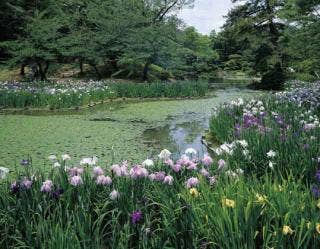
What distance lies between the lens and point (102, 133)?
8547 mm

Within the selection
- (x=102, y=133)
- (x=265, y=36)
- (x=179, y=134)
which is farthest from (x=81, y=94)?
(x=265, y=36)

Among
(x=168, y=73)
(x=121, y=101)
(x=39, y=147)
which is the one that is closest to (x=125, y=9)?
(x=168, y=73)

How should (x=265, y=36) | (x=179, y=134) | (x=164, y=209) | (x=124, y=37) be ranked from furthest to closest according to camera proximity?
(x=265, y=36) < (x=124, y=37) < (x=179, y=134) < (x=164, y=209)

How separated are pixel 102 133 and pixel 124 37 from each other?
15.7 m

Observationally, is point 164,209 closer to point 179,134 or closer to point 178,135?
point 178,135

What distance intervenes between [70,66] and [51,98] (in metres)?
16.2

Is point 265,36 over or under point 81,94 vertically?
over

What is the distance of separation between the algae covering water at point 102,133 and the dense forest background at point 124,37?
8678 mm

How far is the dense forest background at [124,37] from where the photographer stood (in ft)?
67.3

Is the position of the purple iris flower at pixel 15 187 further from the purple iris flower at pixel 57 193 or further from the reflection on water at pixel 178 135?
the reflection on water at pixel 178 135

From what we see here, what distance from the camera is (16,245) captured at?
9.21 ft

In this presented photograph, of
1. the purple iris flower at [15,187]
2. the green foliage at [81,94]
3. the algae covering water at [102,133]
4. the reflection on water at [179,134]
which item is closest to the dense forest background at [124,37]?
the green foliage at [81,94]

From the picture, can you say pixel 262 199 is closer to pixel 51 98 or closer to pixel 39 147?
pixel 39 147

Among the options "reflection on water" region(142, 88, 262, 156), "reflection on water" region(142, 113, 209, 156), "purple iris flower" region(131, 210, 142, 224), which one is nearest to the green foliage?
"reflection on water" region(142, 88, 262, 156)
